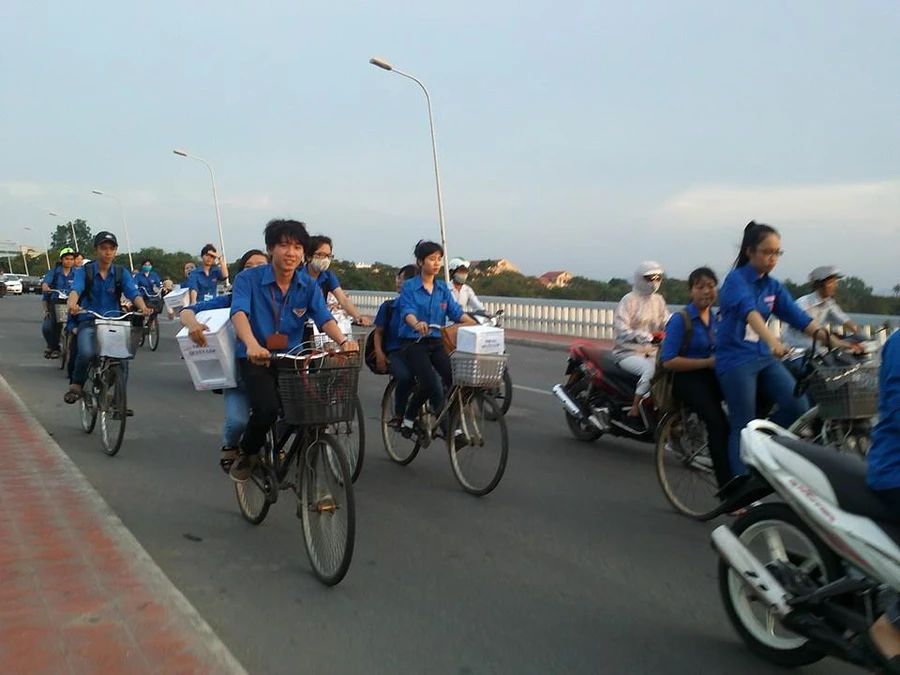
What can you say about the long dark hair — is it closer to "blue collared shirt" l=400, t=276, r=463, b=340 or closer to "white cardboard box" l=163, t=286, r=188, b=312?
"blue collared shirt" l=400, t=276, r=463, b=340

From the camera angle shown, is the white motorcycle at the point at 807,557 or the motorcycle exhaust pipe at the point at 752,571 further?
the motorcycle exhaust pipe at the point at 752,571

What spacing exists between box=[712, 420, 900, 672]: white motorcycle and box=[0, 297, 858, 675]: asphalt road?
19 cm

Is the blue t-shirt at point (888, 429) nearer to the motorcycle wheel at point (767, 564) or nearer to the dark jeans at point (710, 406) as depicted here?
the motorcycle wheel at point (767, 564)

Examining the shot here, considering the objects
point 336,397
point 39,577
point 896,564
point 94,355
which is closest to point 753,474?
point 896,564

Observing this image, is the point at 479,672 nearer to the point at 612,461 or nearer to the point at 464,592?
the point at 464,592

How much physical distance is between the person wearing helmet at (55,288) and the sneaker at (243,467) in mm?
9617

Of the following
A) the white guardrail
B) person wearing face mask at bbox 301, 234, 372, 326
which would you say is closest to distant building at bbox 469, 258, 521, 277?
the white guardrail

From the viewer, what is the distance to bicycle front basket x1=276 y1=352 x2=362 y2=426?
4.30 m

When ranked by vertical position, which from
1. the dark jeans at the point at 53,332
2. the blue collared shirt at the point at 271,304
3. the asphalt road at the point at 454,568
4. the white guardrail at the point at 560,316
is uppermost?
the blue collared shirt at the point at 271,304

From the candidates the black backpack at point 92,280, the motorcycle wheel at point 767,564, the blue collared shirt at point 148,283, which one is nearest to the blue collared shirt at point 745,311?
the motorcycle wheel at point 767,564

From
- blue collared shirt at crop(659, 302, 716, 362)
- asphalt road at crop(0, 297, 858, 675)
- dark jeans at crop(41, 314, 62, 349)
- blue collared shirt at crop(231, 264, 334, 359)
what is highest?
blue collared shirt at crop(231, 264, 334, 359)

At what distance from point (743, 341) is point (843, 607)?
238cm

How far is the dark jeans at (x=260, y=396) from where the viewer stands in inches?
190

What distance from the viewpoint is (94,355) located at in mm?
7992
